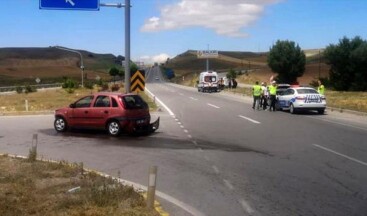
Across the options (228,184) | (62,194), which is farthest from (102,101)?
(62,194)

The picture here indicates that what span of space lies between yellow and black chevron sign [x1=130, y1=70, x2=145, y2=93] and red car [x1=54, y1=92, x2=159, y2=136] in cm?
718

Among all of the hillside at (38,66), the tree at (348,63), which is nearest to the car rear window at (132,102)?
the tree at (348,63)

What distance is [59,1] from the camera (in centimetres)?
2159

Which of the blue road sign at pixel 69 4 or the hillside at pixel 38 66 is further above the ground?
the blue road sign at pixel 69 4

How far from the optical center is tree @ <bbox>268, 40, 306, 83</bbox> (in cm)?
7206

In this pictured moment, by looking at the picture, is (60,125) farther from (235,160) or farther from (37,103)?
(37,103)

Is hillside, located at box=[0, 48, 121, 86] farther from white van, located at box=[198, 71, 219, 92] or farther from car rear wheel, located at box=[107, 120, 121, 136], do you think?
car rear wheel, located at box=[107, 120, 121, 136]

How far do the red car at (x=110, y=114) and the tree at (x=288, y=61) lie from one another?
56024mm

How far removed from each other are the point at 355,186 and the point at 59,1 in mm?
16069

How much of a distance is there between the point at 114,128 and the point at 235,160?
253 inches

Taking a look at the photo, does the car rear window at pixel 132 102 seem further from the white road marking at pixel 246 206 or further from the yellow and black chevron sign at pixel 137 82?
the white road marking at pixel 246 206

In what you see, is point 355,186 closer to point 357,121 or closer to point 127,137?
point 127,137

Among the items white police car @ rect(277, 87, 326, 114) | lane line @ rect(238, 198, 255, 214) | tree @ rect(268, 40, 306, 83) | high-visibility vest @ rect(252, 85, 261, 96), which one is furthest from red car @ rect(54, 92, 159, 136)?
tree @ rect(268, 40, 306, 83)

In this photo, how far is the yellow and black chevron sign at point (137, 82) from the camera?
25609mm
